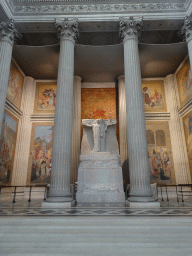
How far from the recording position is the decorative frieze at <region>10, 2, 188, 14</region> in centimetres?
932

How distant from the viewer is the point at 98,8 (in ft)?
31.0

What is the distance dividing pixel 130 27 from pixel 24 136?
27.8 feet

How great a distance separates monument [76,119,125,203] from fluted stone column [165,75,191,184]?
4462 mm

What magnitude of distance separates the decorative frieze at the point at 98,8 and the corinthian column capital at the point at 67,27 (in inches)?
29.8

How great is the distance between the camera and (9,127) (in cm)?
1111

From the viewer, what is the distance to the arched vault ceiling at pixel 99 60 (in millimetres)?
10672

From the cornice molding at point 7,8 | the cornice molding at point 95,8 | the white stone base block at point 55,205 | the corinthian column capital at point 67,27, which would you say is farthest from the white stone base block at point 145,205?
the cornice molding at point 7,8

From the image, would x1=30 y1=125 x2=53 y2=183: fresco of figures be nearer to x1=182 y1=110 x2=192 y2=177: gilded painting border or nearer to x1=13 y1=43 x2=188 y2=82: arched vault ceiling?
x1=13 y1=43 x2=188 y2=82: arched vault ceiling

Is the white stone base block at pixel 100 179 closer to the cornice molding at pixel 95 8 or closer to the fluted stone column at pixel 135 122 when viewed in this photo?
the fluted stone column at pixel 135 122

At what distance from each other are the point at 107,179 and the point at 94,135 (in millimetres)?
2256
